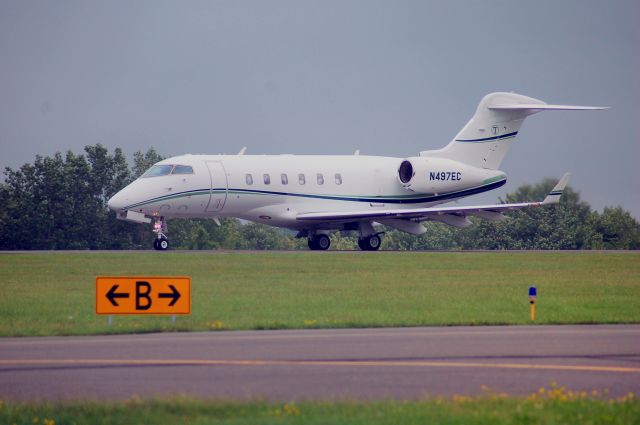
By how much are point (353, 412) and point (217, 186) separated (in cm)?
3311

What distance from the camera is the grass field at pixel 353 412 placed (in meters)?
11.5

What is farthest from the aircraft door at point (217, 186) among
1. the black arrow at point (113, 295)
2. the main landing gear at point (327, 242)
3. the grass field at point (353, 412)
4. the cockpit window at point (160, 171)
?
the grass field at point (353, 412)

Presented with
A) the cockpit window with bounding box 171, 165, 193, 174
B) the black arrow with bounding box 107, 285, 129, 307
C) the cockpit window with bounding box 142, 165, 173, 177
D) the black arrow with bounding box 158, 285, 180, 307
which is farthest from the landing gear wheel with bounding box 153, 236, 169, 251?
the black arrow with bounding box 158, 285, 180, 307

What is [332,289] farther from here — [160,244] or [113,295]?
[160,244]

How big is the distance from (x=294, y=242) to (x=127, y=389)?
67.3 m

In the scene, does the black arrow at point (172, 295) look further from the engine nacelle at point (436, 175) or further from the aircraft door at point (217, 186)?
the engine nacelle at point (436, 175)

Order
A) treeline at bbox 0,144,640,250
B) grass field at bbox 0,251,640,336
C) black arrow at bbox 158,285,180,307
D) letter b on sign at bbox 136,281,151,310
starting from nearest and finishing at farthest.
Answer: letter b on sign at bbox 136,281,151,310, black arrow at bbox 158,285,180,307, grass field at bbox 0,251,640,336, treeline at bbox 0,144,640,250

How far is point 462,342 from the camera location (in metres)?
17.7

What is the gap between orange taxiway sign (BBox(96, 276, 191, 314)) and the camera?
64.1 ft

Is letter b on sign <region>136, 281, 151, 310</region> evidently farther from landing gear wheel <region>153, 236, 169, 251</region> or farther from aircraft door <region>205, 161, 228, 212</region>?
aircraft door <region>205, 161, 228, 212</region>

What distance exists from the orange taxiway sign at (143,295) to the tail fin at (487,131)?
32.0m

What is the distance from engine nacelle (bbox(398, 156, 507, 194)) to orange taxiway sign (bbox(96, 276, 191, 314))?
1159 inches

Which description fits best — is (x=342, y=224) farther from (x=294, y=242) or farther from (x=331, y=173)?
(x=294, y=242)

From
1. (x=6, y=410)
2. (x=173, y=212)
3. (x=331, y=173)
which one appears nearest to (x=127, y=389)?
(x=6, y=410)
